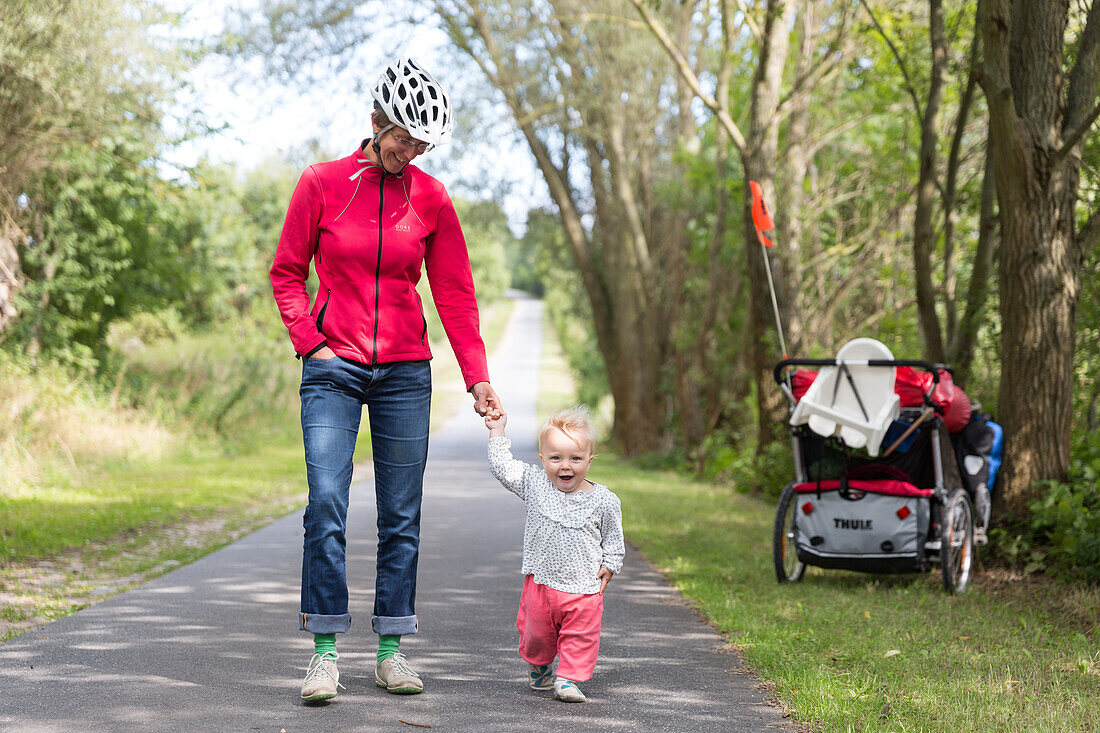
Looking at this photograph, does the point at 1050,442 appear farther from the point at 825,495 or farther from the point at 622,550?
the point at 622,550

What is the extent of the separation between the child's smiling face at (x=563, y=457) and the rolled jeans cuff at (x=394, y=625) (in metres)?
0.87

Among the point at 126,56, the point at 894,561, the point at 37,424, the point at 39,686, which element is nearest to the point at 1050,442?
the point at 894,561

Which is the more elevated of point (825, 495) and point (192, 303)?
point (192, 303)

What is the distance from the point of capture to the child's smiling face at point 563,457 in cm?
468

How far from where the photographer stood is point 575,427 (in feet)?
15.5

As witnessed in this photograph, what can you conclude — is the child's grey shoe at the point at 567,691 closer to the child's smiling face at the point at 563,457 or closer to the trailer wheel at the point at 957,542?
the child's smiling face at the point at 563,457

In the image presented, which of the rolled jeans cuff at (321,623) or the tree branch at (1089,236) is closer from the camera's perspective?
the rolled jeans cuff at (321,623)

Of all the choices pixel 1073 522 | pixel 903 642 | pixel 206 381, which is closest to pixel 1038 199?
pixel 1073 522

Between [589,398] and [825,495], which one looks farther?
[589,398]

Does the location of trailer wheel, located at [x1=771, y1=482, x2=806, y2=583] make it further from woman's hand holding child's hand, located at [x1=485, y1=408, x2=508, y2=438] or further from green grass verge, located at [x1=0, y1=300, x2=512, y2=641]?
green grass verge, located at [x1=0, y1=300, x2=512, y2=641]

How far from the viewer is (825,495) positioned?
7.56 metres

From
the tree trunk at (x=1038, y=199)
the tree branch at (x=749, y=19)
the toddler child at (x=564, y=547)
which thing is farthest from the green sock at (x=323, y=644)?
the tree branch at (x=749, y=19)

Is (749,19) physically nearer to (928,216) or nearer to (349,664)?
(928,216)

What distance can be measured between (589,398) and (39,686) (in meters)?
30.0
